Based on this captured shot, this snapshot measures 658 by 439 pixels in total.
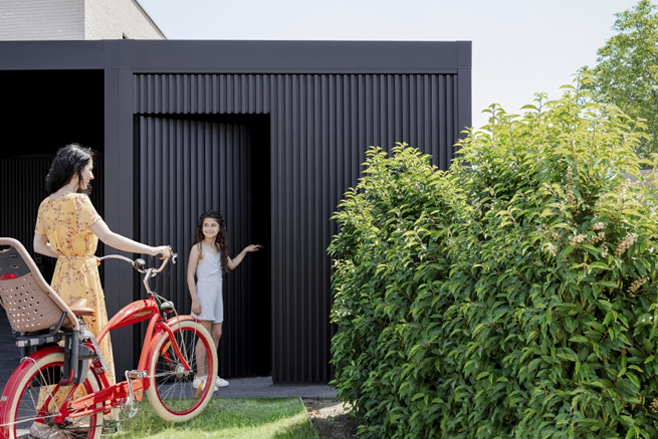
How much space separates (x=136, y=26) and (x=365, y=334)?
1753 centimetres

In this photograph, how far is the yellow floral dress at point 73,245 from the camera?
4.40m

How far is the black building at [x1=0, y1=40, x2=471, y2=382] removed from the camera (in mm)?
6219

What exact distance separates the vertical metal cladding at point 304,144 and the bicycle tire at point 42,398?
2326 mm

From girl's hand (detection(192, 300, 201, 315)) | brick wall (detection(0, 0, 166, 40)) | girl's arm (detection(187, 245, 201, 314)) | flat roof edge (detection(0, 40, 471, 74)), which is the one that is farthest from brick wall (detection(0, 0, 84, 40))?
girl's hand (detection(192, 300, 201, 315))

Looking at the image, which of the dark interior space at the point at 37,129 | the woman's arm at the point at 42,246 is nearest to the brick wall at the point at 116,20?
the dark interior space at the point at 37,129

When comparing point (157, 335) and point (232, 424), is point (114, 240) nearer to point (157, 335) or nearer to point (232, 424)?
point (157, 335)

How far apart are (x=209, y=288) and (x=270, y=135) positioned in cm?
164

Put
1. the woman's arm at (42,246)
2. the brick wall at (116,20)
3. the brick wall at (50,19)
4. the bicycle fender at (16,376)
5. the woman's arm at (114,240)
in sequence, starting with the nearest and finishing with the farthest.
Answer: the bicycle fender at (16,376), the woman's arm at (114,240), the woman's arm at (42,246), the brick wall at (50,19), the brick wall at (116,20)

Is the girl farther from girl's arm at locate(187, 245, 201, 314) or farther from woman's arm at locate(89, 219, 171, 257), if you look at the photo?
woman's arm at locate(89, 219, 171, 257)

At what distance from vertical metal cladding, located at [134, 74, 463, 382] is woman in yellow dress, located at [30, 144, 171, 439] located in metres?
1.83

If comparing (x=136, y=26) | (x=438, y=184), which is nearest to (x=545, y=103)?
(x=438, y=184)

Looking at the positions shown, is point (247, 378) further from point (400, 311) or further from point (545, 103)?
point (545, 103)

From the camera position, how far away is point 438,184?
3439 mm

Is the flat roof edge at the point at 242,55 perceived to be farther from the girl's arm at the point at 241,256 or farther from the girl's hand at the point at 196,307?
the girl's hand at the point at 196,307
